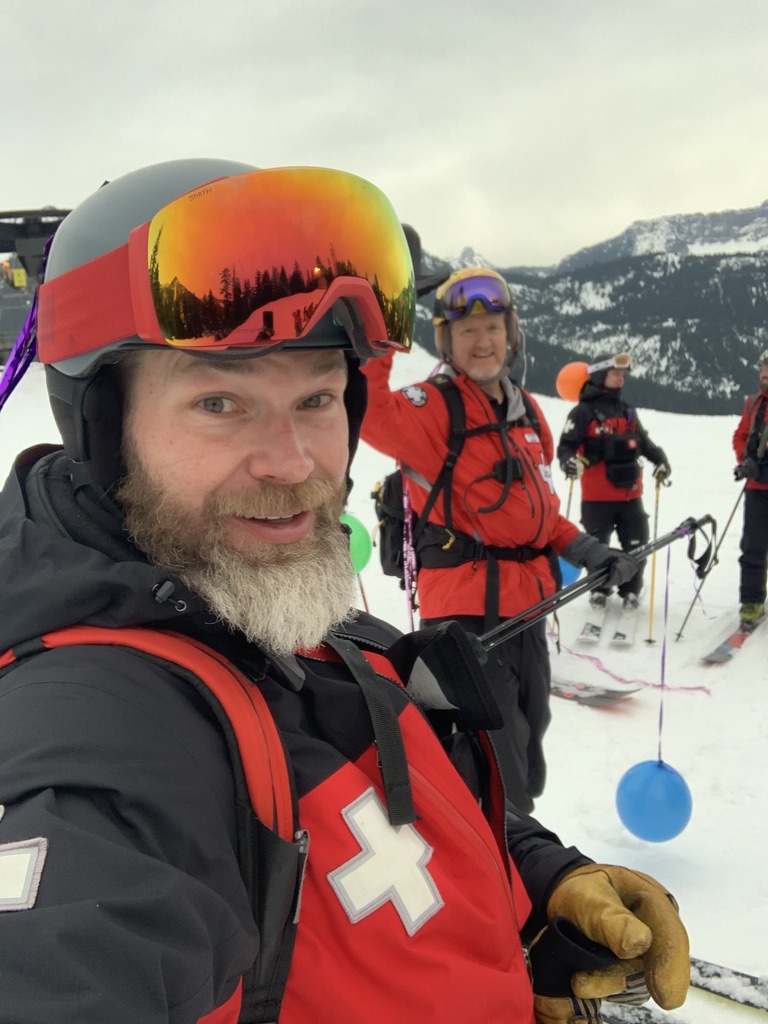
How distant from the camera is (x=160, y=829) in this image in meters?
0.86

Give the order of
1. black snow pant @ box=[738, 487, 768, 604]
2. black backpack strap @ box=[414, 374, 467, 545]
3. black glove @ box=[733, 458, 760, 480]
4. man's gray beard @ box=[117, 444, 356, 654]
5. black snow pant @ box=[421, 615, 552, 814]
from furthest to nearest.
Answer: black snow pant @ box=[738, 487, 768, 604], black glove @ box=[733, 458, 760, 480], black backpack strap @ box=[414, 374, 467, 545], black snow pant @ box=[421, 615, 552, 814], man's gray beard @ box=[117, 444, 356, 654]

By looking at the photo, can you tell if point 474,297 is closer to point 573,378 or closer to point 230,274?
point 230,274

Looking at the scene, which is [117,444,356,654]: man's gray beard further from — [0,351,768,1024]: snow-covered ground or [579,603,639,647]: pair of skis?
[579,603,639,647]: pair of skis

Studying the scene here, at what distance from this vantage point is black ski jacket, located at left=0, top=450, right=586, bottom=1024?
723mm

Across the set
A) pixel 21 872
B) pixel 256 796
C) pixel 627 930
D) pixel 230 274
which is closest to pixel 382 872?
pixel 256 796

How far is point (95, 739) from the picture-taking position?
85 centimetres

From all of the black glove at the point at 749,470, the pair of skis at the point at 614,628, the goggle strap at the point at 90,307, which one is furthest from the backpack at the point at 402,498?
the black glove at the point at 749,470

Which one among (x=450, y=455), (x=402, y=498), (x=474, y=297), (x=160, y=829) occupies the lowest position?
(x=402, y=498)

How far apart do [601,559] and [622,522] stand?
4308 millimetres

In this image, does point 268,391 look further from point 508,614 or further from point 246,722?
point 508,614

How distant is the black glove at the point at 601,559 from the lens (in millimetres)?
3535

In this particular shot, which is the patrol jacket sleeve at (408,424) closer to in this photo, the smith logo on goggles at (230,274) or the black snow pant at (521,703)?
the black snow pant at (521,703)

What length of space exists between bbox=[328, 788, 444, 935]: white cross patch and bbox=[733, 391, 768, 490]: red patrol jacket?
696 cm

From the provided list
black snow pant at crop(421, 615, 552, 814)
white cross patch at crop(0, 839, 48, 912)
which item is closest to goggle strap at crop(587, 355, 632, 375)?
black snow pant at crop(421, 615, 552, 814)
